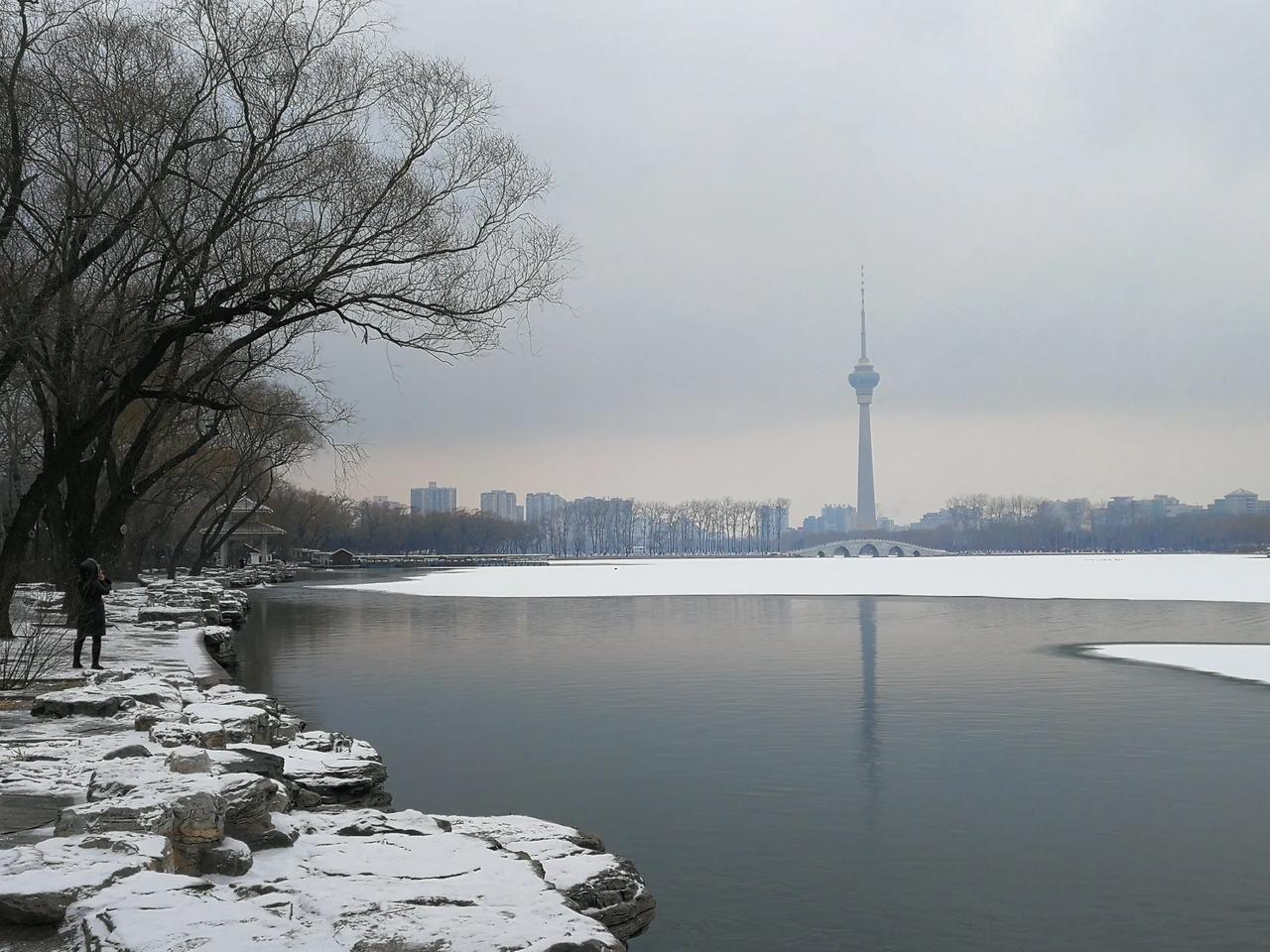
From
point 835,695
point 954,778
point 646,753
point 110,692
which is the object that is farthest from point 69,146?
point 954,778

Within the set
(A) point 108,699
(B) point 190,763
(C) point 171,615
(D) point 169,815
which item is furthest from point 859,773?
(C) point 171,615

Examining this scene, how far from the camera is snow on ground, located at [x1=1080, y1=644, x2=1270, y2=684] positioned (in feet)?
62.0

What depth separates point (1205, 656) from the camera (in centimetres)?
2086

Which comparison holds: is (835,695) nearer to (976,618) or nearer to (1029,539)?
(976,618)

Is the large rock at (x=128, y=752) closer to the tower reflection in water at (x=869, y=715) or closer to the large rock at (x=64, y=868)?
the large rock at (x=64, y=868)

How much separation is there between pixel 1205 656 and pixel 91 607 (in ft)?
60.0

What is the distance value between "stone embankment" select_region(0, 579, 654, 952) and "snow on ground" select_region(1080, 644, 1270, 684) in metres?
14.5

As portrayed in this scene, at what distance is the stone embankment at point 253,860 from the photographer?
525 cm

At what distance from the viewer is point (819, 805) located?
10430 mm

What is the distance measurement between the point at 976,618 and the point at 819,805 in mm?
21999

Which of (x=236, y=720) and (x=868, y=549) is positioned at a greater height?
(x=868, y=549)

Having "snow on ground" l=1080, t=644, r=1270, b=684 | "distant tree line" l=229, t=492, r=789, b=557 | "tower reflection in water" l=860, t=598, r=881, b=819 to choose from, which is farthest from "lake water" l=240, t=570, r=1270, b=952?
"distant tree line" l=229, t=492, r=789, b=557

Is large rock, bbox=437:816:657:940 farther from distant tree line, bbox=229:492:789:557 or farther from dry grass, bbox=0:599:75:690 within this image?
distant tree line, bbox=229:492:789:557

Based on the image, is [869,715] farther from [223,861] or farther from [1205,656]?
[223,861]
